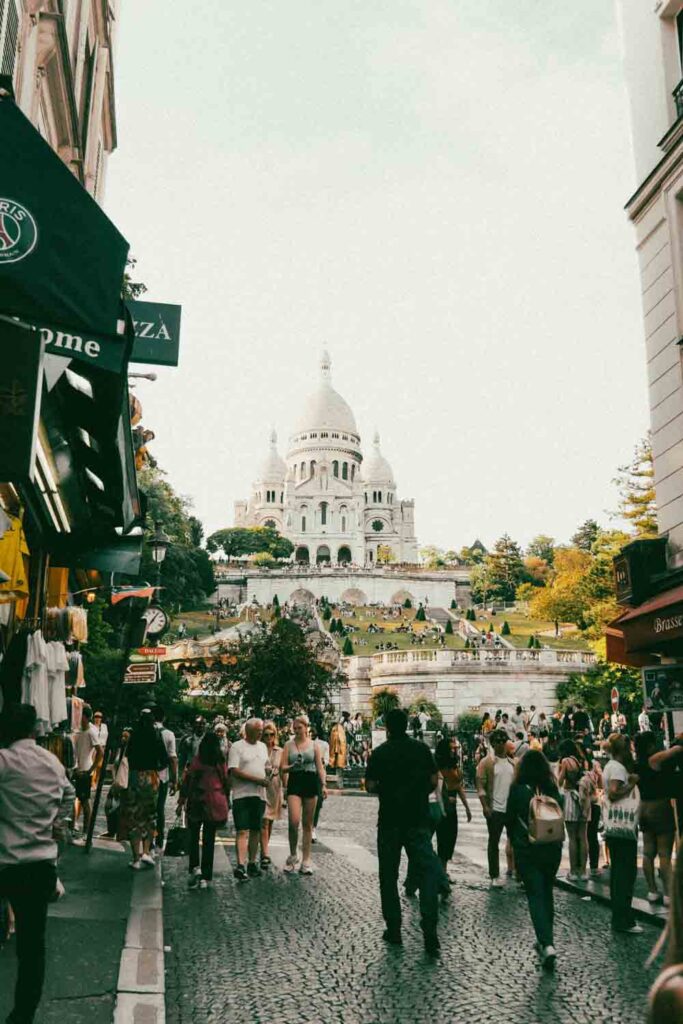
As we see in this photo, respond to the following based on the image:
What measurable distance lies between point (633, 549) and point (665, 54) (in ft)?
24.2

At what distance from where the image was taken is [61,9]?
1008cm

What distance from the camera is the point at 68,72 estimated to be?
34.5ft

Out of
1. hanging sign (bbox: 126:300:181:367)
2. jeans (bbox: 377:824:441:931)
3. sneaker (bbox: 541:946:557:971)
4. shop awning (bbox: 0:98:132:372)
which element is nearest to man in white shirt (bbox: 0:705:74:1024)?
shop awning (bbox: 0:98:132:372)

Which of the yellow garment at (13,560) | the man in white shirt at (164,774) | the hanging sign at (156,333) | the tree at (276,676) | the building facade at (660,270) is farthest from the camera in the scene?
the tree at (276,676)

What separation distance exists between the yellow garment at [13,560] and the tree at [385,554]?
114 metres

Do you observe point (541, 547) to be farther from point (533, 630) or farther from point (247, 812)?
point (247, 812)

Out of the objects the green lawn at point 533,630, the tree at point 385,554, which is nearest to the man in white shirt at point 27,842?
the green lawn at point 533,630

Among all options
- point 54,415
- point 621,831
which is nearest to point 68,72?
point 54,415

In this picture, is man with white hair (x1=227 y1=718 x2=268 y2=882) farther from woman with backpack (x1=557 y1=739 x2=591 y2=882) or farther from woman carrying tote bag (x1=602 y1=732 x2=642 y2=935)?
woman carrying tote bag (x1=602 y1=732 x2=642 y2=935)

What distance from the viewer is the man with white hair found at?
941 centimetres

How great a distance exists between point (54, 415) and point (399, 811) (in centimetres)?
438

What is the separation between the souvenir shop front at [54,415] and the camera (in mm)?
4391

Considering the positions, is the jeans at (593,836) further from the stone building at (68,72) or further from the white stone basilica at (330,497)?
the white stone basilica at (330,497)

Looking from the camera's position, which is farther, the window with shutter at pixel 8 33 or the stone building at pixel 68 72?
the stone building at pixel 68 72
